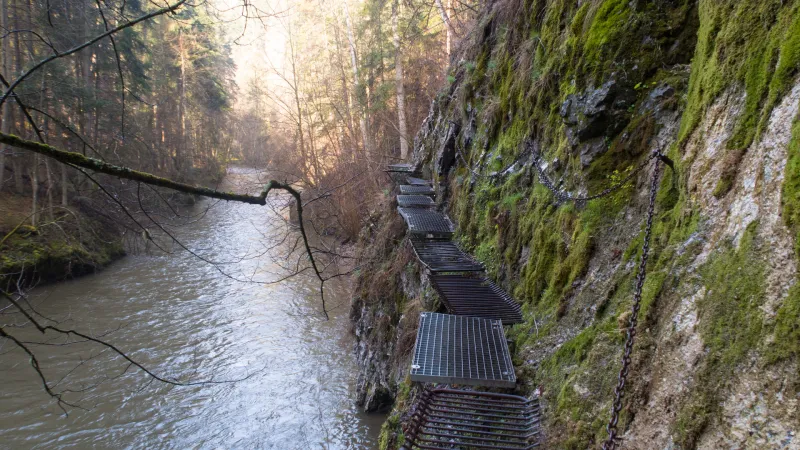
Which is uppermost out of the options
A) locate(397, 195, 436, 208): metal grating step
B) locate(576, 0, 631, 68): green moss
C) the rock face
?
locate(576, 0, 631, 68): green moss

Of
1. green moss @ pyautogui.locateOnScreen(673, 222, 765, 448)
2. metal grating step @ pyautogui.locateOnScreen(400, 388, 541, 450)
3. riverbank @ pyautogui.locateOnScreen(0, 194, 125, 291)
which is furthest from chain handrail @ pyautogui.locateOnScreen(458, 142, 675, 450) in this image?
riverbank @ pyautogui.locateOnScreen(0, 194, 125, 291)

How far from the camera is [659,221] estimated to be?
2.57 m

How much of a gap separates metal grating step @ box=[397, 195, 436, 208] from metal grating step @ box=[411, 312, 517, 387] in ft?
13.6

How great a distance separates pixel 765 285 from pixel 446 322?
2577mm

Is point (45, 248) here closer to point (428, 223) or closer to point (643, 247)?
point (428, 223)

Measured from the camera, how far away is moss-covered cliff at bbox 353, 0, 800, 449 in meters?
1.56

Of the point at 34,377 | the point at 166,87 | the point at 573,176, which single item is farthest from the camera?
the point at 166,87

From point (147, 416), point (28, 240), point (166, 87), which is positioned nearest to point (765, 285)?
point (147, 416)

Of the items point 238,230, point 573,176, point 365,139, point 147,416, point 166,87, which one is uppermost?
point 166,87

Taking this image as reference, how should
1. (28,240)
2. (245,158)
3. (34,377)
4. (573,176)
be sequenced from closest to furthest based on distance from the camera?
(573,176), (34,377), (28,240), (245,158)

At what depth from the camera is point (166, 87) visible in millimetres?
23547

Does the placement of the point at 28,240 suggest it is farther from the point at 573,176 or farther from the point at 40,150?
the point at 573,176

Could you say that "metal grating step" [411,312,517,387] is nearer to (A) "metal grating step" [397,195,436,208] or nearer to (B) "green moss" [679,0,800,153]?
(B) "green moss" [679,0,800,153]

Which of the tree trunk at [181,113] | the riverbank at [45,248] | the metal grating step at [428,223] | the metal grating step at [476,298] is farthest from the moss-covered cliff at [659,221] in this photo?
the tree trunk at [181,113]
